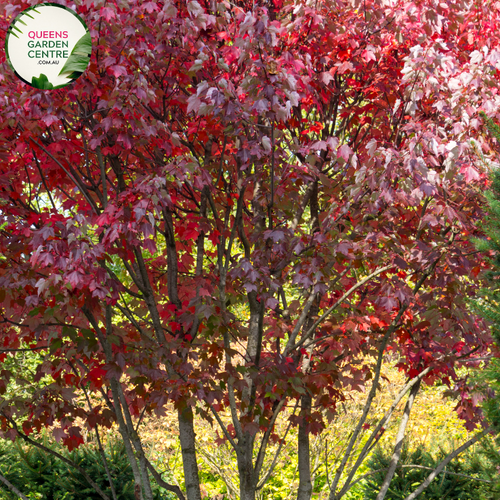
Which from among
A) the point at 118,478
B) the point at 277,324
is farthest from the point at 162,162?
the point at 118,478

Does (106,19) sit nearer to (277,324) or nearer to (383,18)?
(383,18)

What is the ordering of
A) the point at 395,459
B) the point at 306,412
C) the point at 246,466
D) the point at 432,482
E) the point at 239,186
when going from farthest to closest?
the point at 432,482 < the point at 306,412 < the point at 395,459 < the point at 246,466 < the point at 239,186

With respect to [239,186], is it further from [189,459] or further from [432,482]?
[432,482]

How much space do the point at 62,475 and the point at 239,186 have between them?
3790mm

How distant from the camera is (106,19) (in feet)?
9.27

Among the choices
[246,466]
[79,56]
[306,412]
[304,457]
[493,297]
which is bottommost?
[246,466]

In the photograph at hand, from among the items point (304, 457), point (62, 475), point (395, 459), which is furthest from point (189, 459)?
point (62, 475)

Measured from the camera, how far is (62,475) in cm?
525

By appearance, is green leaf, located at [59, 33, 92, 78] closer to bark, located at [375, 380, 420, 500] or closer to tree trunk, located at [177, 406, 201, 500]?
tree trunk, located at [177, 406, 201, 500]

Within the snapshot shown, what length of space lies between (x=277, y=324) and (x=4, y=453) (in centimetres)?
374

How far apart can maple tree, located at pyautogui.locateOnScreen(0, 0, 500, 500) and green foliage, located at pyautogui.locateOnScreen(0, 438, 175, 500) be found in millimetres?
1503

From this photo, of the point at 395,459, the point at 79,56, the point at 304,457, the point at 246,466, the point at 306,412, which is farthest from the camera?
the point at 304,457

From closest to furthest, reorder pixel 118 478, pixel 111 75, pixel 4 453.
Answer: pixel 111 75, pixel 118 478, pixel 4 453

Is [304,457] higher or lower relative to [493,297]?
lower
